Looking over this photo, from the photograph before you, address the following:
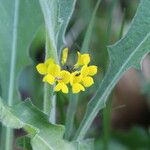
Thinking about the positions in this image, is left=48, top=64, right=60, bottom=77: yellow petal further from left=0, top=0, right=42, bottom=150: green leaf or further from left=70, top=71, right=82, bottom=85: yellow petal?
left=0, top=0, right=42, bottom=150: green leaf

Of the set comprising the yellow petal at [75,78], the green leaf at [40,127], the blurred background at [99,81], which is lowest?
the blurred background at [99,81]

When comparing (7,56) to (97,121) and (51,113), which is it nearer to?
(51,113)

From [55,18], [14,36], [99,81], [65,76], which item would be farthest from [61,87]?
[99,81]

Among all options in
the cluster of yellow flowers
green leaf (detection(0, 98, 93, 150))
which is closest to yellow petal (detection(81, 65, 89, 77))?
the cluster of yellow flowers

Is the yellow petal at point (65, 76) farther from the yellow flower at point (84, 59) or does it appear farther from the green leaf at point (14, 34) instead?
the green leaf at point (14, 34)

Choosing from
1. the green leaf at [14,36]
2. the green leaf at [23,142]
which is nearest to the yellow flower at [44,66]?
the green leaf at [23,142]

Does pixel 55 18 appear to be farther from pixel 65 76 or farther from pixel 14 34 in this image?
pixel 14 34
